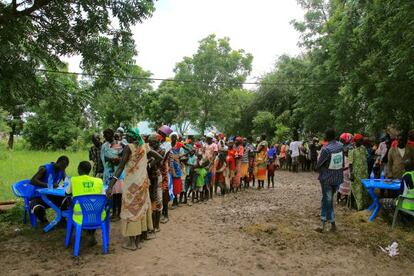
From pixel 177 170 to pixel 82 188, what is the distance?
3309mm

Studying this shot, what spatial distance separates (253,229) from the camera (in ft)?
22.2

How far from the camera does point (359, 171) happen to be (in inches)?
328

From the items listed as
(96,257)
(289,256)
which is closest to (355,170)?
(289,256)

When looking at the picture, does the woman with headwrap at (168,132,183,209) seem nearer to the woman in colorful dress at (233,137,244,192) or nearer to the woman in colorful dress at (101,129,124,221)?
the woman in colorful dress at (101,129,124,221)

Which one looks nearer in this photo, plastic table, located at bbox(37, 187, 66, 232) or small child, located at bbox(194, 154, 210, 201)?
plastic table, located at bbox(37, 187, 66, 232)

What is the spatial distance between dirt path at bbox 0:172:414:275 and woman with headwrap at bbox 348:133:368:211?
69 centimetres

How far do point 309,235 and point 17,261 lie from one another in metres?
4.75

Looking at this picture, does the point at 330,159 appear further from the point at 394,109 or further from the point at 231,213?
the point at 394,109

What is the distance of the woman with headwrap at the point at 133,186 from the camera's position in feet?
17.9

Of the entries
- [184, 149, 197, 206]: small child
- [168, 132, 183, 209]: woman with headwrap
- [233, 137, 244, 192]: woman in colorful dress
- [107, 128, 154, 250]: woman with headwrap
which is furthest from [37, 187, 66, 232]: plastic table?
[233, 137, 244, 192]: woman in colorful dress

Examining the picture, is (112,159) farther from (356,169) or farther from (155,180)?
(356,169)

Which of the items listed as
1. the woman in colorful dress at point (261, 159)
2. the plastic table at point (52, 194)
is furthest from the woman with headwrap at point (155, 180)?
the woman in colorful dress at point (261, 159)

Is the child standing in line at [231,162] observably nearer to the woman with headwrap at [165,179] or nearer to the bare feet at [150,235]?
the woman with headwrap at [165,179]

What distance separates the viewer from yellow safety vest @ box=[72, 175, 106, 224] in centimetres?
525
